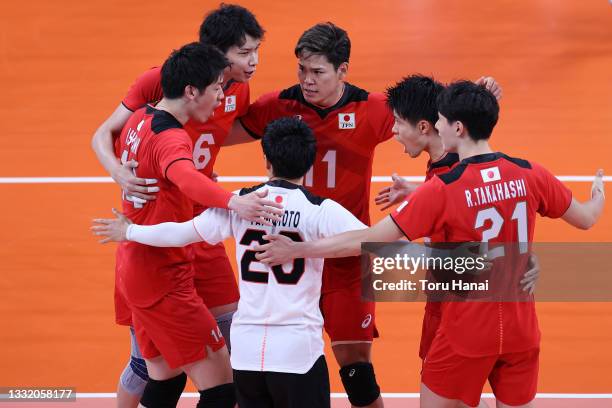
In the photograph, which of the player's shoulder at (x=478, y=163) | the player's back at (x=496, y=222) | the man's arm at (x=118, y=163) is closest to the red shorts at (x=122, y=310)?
the man's arm at (x=118, y=163)

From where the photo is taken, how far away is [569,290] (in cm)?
916

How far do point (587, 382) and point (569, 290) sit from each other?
1399mm

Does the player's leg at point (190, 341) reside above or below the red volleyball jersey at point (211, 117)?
below

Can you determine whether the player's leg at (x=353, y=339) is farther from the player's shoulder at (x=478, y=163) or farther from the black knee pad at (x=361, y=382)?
the player's shoulder at (x=478, y=163)

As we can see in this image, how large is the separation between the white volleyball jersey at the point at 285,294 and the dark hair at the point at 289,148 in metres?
0.08

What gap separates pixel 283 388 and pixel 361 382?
1.35m

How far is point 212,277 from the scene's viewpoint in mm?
6996

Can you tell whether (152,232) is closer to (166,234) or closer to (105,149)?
(166,234)

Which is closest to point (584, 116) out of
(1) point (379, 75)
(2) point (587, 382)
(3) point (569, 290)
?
(1) point (379, 75)

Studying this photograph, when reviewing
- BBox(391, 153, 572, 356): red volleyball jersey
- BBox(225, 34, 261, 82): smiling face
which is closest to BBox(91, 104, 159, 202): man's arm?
BBox(225, 34, 261, 82): smiling face

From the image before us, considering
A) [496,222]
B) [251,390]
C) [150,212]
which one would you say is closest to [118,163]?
[150,212]

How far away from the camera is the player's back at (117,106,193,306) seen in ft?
19.7

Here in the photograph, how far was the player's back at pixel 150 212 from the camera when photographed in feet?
19.7

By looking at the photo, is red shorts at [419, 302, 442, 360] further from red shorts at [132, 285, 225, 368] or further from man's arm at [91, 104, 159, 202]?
man's arm at [91, 104, 159, 202]
